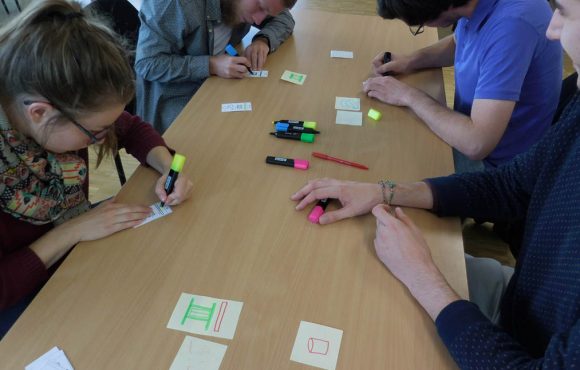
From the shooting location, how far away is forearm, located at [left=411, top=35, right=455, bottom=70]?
5.98 ft

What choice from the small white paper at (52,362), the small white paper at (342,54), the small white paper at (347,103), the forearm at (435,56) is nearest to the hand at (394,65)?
the forearm at (435,56)

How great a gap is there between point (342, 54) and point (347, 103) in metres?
0.45

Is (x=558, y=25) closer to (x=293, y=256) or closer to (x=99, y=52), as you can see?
(x=293, y=256)

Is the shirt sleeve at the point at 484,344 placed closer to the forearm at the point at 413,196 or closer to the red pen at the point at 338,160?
the forearm at the point at 413,196

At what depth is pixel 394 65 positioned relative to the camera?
177 cm

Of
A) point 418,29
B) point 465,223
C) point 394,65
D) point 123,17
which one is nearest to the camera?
point 418,29

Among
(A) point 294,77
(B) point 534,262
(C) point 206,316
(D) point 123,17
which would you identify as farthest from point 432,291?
(D) point 123,17

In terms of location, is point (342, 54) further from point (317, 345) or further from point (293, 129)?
point (317, 345)

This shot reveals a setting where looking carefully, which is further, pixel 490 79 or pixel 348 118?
pixel 348 118

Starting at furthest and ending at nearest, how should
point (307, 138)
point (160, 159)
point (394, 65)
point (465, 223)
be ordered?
point (465, 223) < point (394, 65) < point (307, 138) < point (160, 159)

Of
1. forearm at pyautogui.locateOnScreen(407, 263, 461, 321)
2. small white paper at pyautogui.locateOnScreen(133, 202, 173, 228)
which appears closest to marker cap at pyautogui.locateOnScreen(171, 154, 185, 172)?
small white paper at pyautogui.locateOnScreen(133, 202, 173, 228)

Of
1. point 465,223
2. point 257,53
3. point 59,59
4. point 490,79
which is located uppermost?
point 59,59

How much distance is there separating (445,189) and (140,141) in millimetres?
932

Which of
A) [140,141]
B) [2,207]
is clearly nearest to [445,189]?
[140,141]
